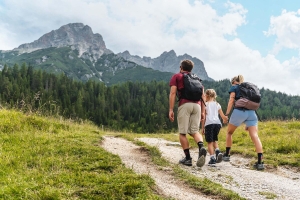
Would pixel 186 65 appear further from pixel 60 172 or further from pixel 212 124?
pixel 60 172

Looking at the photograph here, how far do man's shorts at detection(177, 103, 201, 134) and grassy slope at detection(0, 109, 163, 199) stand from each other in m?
2.15

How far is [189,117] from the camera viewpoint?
25.0 feet

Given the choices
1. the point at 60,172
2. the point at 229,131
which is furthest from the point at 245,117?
the point at 60,172

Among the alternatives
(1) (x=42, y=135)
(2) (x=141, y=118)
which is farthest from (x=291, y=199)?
(2) (x=141, y=118)

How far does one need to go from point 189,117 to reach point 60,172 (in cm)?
385

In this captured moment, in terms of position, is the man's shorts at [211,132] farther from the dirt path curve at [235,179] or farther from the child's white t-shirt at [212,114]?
the dirt path curve at [235,179]

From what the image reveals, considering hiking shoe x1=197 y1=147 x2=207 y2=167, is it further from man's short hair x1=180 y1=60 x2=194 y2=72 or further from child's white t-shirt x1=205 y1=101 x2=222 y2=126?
man's short hair x1=180 y1=60 x2=194 y2=72

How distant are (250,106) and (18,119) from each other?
28.5 feet

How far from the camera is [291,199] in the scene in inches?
209

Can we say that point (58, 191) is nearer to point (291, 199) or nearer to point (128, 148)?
point (291, 199)

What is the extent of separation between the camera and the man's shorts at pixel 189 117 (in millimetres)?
7469

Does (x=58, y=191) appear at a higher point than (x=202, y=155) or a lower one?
lower

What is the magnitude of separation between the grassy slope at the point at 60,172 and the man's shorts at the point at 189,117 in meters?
2.15

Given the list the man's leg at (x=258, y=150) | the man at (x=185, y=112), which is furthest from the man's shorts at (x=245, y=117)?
the man at (x=185, y=112)
